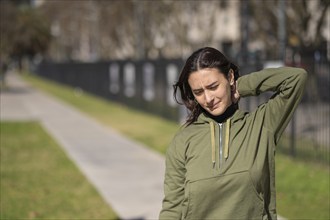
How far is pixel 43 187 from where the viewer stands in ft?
27.8

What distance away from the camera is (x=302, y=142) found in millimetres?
10344

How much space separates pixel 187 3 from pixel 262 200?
77.4 feet

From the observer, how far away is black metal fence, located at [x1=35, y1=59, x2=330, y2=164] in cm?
965

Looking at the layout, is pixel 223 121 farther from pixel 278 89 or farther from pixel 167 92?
pixel 167 92

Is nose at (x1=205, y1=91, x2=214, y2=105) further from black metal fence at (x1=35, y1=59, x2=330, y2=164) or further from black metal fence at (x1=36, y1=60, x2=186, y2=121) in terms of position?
black metal fence at (x1=36, y1=60, x2=186, y2=121)

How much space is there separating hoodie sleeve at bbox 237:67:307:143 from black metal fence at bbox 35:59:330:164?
701 cm

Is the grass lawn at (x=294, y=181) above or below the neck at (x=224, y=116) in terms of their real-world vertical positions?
below

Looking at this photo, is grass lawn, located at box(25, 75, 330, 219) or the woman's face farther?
grass lawn, located at box(25, 75, 330, 219)

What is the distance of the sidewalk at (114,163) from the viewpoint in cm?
751

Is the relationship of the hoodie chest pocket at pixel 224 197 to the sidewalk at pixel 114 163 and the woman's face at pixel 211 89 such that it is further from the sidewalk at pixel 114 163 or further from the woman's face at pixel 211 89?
the sidewalk at pixel 114 163

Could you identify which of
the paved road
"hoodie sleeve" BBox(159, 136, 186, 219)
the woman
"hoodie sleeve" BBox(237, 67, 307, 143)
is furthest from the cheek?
the paved road

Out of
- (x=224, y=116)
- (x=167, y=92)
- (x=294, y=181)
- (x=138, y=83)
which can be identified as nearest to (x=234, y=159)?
(x=224, y=116)

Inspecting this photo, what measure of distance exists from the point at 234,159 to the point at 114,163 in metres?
8.21

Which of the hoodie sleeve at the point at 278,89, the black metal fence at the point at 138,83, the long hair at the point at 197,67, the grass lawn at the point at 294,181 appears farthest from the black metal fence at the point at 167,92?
the long hair at the point at 197,67
